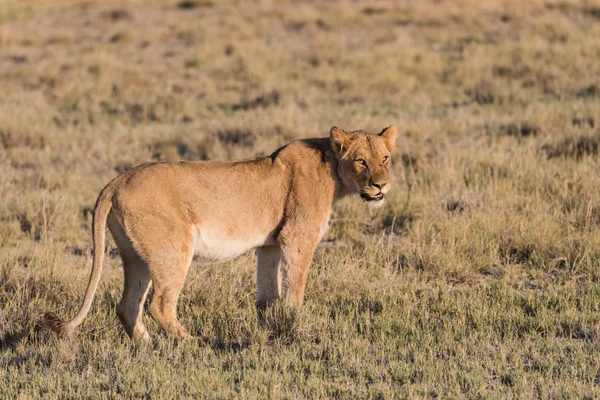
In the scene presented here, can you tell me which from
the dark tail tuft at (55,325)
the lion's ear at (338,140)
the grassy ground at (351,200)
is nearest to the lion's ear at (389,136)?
the lion's ear at (338,140)

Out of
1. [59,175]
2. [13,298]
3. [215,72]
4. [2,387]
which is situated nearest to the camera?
[2,387]

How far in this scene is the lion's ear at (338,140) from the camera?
6586 mm

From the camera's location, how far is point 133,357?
5.84 m

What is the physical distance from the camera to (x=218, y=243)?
619 centimetres

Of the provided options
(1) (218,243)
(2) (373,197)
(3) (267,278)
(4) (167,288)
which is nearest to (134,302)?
(4) (167,288)

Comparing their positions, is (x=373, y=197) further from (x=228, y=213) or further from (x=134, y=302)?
(x=134, y=302)

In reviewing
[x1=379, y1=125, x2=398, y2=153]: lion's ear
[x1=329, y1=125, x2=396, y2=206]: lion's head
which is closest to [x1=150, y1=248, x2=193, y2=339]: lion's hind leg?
[x1=329, y1=125, x2=396, y2=206]: lion's head

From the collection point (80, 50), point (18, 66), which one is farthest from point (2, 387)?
point (80, 50)

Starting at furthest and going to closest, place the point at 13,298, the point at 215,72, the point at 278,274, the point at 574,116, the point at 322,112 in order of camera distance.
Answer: the point at 215,72 → the point at 322,112 → the point at 574,116 → the point at 13,298 → the point at 278,274

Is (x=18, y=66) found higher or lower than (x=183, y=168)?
lower

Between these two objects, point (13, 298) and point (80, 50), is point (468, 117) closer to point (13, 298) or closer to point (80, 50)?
point (13, 298)

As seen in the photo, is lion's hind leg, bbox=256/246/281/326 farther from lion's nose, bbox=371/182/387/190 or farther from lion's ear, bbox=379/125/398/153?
lion's ear, bbox=379/125/398/153

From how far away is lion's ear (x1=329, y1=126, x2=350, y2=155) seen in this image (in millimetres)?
6586

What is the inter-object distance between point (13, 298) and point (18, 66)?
591 inches
